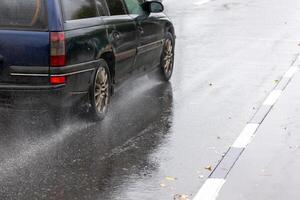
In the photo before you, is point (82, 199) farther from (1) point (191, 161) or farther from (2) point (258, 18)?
(2) point (258, 18)

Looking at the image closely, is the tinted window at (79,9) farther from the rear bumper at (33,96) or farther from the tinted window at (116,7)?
the rear bumper at (33,96)

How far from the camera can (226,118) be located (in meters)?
8.11

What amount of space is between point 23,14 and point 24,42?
1.06 feet

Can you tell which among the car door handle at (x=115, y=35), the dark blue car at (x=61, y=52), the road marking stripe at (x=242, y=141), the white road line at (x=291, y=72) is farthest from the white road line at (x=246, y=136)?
the white road line at (x=291, y=72)

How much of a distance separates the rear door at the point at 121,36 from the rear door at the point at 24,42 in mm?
1184

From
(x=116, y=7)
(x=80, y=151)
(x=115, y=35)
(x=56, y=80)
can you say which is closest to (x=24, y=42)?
(x=56, y=80)

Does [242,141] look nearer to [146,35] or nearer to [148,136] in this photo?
[148,136]

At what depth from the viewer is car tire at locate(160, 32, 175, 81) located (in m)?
10.1

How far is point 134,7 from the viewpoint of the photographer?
8.87 m

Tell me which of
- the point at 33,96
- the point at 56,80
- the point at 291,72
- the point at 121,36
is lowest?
the point at 291,72

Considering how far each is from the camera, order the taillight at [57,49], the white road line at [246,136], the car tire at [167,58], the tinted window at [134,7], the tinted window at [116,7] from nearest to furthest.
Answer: the taillight at [57,49] < the white road line at [246,136] < the tinted window at [116,7] < the tinted window at [134,7] < the car tire at [167,58]

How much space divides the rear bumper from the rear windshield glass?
65 cm

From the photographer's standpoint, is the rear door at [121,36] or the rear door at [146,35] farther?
the rear door at [146,35]

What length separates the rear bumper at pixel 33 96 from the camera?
6.79 metres
